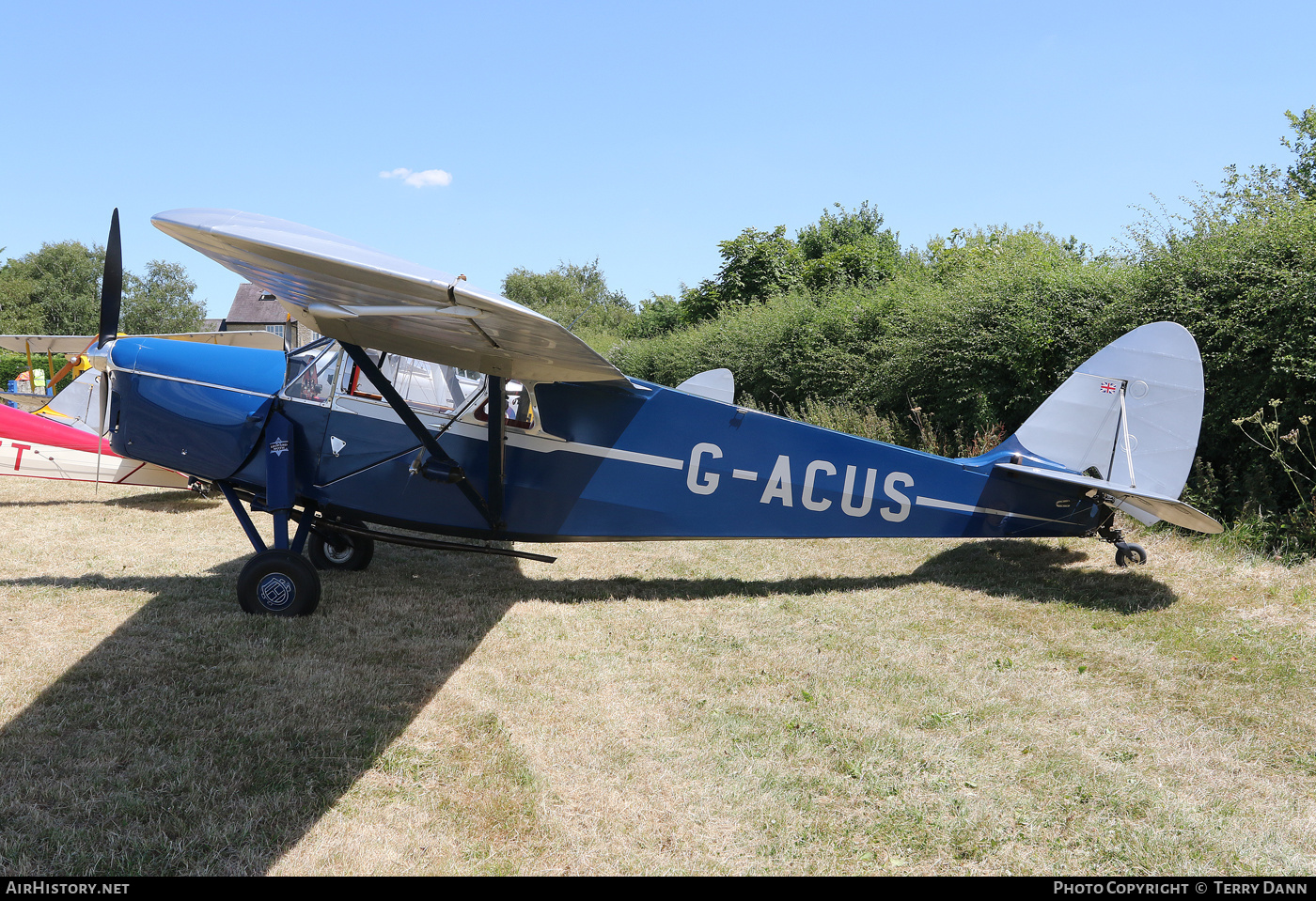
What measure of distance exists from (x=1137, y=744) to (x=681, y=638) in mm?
2563

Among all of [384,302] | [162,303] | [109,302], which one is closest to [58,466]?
[109,302]

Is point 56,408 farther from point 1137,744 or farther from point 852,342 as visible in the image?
point 1137,744

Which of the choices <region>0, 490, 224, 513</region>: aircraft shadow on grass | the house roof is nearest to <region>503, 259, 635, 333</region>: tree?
the house roof

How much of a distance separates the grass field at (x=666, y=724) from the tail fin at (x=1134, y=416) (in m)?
0.93

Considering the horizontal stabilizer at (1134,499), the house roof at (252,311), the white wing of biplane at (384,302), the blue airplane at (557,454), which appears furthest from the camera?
the house roof at (252,311)

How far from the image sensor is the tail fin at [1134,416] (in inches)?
218

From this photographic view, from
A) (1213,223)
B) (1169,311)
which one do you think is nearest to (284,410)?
(1169,311)

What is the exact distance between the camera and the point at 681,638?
500 centimetres

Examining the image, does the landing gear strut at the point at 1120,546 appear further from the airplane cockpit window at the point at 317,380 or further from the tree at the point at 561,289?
the tree at the point at 561,289

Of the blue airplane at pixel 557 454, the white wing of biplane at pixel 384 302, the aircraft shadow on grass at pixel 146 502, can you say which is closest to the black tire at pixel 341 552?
the blue airplane at pixel 557 454

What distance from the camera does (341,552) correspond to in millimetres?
6750

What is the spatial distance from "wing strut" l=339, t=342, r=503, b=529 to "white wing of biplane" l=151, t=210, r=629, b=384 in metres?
0.16

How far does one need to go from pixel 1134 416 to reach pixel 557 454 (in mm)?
4416

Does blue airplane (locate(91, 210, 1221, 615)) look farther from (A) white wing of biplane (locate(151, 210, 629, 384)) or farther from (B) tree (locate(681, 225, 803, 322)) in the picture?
(B) tree (locate(681, 225, 803, 322))
